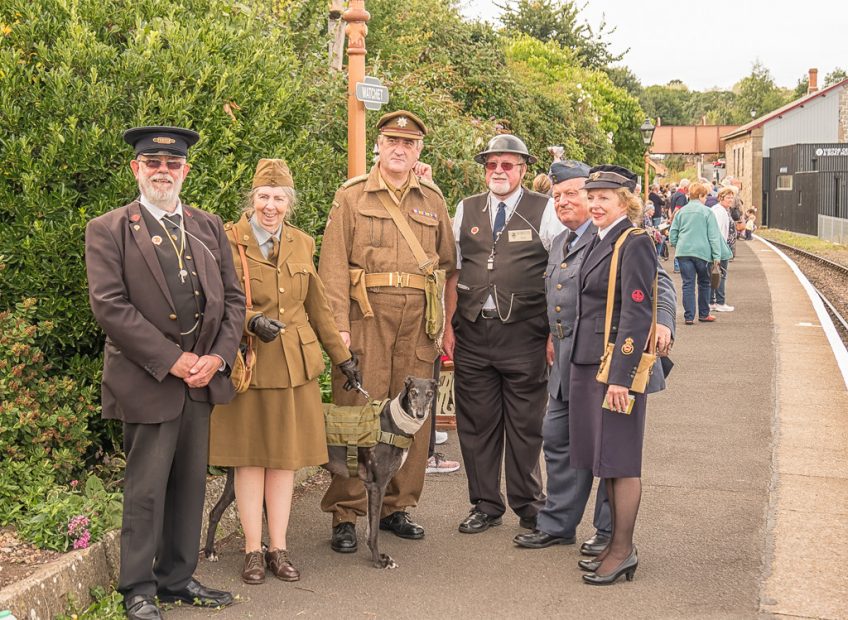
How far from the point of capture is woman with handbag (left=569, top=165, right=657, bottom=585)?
518 centimetres

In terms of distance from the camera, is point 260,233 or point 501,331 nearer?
point 260,233

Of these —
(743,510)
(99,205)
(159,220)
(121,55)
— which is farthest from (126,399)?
(743,510)

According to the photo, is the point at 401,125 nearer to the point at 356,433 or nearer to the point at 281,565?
the point at 356,433

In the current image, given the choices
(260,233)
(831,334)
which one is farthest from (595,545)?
(831,334)

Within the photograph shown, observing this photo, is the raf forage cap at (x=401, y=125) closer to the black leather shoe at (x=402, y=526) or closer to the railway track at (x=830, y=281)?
the black leather shoe at (x=402, y=526)

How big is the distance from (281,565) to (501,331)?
6.00ft

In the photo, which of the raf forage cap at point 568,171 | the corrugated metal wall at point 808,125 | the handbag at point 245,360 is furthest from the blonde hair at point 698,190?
the corrugated metal wall at point 808,125

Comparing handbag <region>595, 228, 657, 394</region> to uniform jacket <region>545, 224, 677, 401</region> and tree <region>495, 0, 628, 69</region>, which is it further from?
tree <region>495, 0, 628, 69</region>

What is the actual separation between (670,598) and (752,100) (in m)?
133

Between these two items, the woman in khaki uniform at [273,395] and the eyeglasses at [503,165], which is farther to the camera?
the eyeglasses at [503,165]

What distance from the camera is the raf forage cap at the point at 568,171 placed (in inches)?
236

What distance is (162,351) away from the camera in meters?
4.59

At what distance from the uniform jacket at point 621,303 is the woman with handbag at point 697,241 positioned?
9816 mm

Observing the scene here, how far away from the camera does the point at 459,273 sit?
20.7 ft
